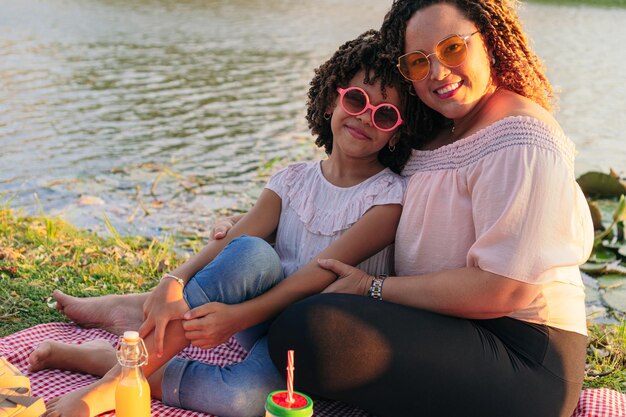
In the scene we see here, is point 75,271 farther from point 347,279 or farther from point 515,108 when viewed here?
point 515,108

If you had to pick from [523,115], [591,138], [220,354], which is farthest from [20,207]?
[591,138]

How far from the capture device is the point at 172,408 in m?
2.84

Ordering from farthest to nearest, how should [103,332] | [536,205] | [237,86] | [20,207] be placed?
1. [237,86]
2. [20,207]
3. [103,332]
4. [536,205]

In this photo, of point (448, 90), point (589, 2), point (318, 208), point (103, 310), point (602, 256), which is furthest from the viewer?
point (589, 2)

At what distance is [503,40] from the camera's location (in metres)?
2.77

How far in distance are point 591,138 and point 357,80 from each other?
21.7 ft

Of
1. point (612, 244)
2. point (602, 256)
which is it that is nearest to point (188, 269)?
point (602, 256)

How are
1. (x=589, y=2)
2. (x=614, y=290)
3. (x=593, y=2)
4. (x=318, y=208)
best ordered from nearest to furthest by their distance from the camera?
(x=318, y=208) < (x=614, y=290) < (x=593, y=2) < (x=589, y=2)

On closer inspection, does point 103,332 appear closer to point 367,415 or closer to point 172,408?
point 172,408

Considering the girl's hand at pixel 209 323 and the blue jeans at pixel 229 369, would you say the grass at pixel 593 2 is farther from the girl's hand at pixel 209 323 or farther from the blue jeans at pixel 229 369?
the girl's hand at pixel 209 323

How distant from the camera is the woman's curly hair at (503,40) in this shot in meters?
2.73

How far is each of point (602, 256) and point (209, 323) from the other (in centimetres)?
349

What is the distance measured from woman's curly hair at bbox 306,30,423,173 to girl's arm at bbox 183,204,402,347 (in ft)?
0.92

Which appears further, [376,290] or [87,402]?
[376,290]
